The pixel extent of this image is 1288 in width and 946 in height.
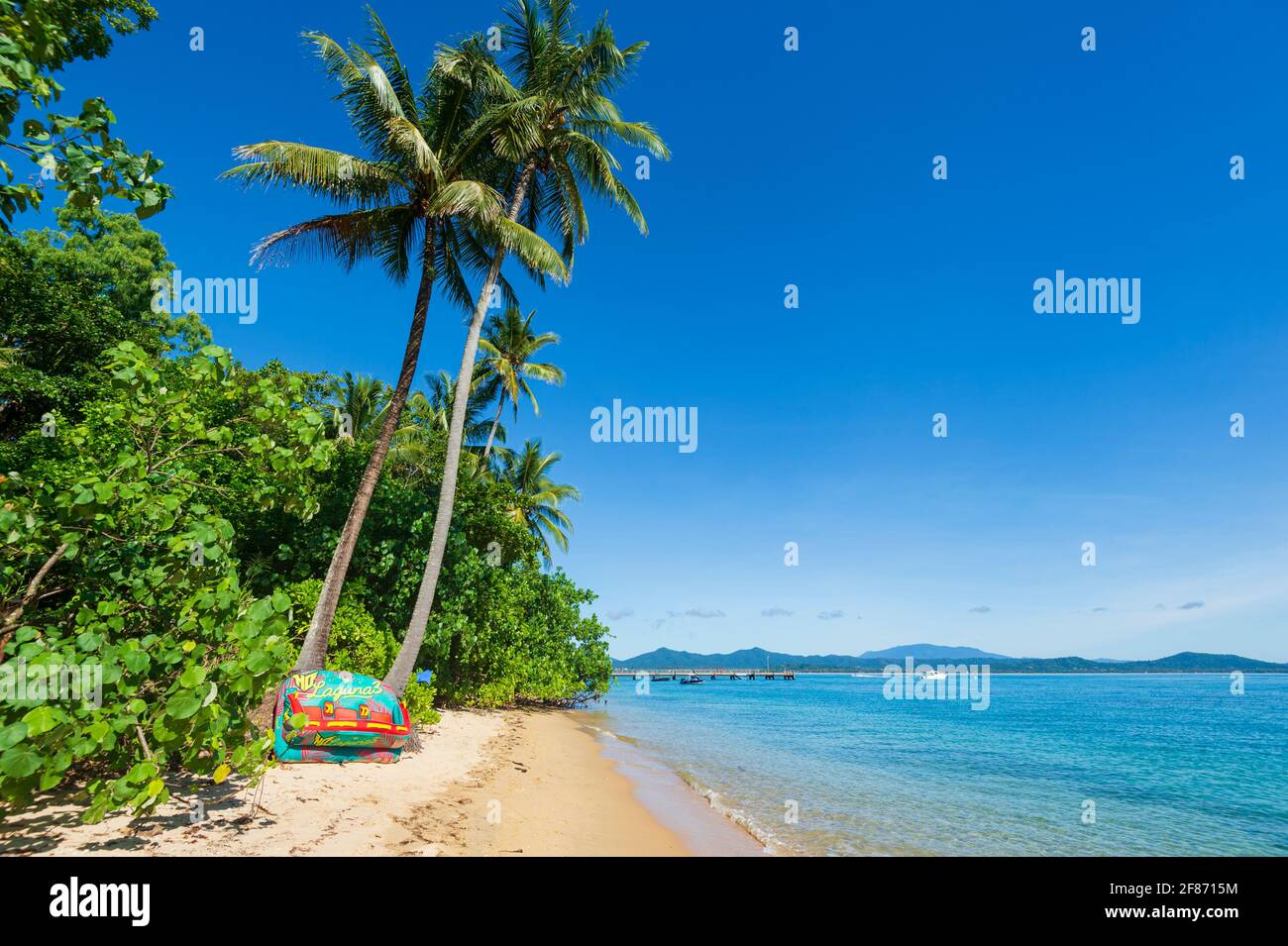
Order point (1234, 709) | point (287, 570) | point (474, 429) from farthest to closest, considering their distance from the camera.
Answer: point (1234, 709)
point (474, 429)
point (287, 570)

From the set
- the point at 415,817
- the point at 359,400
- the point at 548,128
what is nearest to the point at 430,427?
the point at 359,400

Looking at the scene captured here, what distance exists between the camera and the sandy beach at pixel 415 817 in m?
5.70

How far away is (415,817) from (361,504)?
6.02 metres

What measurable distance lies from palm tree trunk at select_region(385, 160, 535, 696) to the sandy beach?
1.75 meters

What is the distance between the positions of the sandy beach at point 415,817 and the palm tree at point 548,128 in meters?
4.28

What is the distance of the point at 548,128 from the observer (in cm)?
1520

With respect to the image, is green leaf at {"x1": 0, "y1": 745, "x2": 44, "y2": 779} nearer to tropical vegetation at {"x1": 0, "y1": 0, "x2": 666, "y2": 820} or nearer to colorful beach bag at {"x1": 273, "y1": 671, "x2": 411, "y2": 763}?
tropical vegetation at {"x1": 0, "y1": 0, "x2": 666, "y2": 820}

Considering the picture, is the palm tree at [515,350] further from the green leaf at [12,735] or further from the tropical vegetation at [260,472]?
the green leaf at [12,735]

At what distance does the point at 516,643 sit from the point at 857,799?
42.2ft

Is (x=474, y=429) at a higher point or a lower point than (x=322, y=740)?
higher

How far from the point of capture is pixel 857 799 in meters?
14.0

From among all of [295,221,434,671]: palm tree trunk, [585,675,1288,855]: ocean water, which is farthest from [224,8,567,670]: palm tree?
[585,675,1288,855]: ocean water

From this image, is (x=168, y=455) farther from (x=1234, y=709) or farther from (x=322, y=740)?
(x=1234, y=709)
